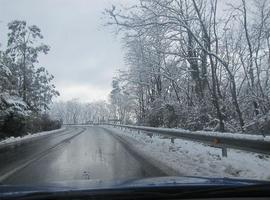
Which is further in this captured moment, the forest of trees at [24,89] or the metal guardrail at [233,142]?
the forest of trees at [24,89]

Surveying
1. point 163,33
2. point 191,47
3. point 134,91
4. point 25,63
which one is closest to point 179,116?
point 191,47

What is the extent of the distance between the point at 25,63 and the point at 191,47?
34.2m

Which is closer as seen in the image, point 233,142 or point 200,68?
point 233,142

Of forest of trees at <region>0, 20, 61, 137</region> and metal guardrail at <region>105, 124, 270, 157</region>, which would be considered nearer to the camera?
metal guardrail at <region>105, 124, 270, 157</region>

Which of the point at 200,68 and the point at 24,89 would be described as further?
the point at 24,89

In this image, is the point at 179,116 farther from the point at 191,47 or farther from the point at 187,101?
the point at 191,47

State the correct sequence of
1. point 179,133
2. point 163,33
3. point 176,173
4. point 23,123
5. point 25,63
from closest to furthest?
point 176,173 → point 179,133 → point 163,33 → point 23,123 → point 25,63

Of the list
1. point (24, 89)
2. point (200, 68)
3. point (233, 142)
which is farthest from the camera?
point (24, 89)

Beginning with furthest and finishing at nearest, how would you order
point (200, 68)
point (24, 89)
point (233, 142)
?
point (24, 89) → point (200, 68) → point (233, 142)

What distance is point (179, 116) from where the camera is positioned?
3186cm

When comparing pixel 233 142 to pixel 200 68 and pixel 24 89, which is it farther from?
pixel 24 89

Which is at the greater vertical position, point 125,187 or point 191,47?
point 191,47

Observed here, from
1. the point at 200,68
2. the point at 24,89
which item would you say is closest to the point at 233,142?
the point at 200,68

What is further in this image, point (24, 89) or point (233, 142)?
point (24, 89)
